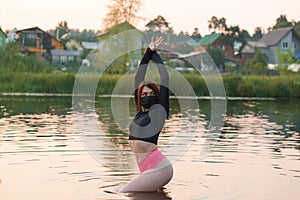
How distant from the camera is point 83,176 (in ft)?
42.2

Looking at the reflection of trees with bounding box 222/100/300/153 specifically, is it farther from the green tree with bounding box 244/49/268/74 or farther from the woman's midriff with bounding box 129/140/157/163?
the green tree with bounding box 244/49/268/74

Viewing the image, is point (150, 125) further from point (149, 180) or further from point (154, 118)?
point (149, 180)

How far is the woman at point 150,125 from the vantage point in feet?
34.8

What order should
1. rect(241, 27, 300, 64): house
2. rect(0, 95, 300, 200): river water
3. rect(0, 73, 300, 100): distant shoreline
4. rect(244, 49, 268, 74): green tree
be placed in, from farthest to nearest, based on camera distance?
rect(241, 27, 300, 64): house, rect(244, 49, 268, 74): green tree, rect(0, 73, 300, 100): distant shoreline, rect(0, 95, 300, 200): river water

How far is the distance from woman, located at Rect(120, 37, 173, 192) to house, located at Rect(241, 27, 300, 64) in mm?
97474

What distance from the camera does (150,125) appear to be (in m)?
10.6

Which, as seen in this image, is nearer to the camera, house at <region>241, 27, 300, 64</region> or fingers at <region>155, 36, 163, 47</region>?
fingers at <region>155, 36, 163, 47</region>

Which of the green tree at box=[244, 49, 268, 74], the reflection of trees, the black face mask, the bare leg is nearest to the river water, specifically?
the reflection of trees

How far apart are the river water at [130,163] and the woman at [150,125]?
0.89 feet

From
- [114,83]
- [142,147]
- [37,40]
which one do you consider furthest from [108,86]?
[37,40]

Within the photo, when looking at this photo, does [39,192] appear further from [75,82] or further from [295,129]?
[75,82]

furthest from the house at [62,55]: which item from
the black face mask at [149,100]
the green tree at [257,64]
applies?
the black face mask at [149,100]

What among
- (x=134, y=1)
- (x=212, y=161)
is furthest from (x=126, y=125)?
(x=134, y=1)

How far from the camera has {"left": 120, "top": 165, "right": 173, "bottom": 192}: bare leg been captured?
10.9m
